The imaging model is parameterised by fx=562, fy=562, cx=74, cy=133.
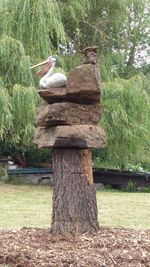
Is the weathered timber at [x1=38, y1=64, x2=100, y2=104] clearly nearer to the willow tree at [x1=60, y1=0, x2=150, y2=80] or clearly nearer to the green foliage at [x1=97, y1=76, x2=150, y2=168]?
the green foliage at [x1=97, y1=76, x2=150, y2=168]

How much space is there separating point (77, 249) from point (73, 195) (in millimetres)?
478

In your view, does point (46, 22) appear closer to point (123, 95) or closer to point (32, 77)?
point (32, 77)

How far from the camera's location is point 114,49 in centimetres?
1366

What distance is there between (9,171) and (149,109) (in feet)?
12.2

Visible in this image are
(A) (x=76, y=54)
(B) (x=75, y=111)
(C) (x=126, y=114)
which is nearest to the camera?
(B) (x=75, y=111)

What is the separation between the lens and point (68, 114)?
13.9ft

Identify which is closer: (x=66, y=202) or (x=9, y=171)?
(x=66, y=202)

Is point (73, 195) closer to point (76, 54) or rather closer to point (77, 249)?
point (77, 249)

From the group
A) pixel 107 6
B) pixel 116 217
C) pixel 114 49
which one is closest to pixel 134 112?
pixel 114 49

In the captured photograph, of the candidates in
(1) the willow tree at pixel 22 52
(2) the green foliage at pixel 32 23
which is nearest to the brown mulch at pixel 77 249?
(1) the willow tree at pixel 22 52

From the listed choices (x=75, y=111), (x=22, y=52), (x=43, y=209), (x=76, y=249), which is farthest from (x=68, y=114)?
(x=22, y=52)

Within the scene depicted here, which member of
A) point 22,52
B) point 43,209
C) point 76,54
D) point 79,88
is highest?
point 76,54

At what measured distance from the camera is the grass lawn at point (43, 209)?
682cm

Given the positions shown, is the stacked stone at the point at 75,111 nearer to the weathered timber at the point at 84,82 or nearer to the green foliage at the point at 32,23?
the weathered timber at the point at 84,82
